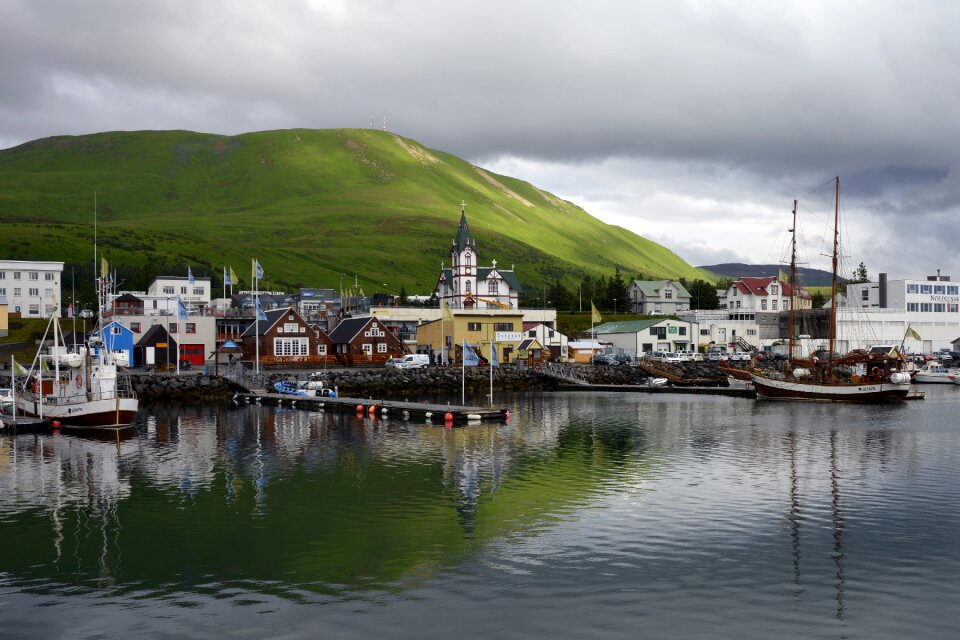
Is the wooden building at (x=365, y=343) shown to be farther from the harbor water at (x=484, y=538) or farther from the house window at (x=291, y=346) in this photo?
→ the harbor water at (x=484, y=538)

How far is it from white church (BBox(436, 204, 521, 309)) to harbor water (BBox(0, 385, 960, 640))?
92886 millimetres

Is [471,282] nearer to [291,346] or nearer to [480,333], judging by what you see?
[480,333]

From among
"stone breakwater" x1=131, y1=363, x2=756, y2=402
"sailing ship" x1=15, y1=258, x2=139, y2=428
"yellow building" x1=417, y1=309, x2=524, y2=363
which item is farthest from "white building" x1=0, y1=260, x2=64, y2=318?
"sailing ship" x1=15, y1=258, x2=139, y2=428

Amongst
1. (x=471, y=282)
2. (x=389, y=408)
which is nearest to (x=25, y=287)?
(x=471, y=282)

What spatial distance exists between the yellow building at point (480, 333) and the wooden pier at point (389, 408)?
3504 cm

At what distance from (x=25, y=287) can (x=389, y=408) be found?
99.8 m

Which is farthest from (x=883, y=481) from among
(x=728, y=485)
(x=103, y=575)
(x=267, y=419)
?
(x=267, y=419)

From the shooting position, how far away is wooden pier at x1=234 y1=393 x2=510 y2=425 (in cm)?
6900

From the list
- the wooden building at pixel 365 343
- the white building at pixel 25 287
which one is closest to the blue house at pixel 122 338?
the wooden building at pixel 365 343

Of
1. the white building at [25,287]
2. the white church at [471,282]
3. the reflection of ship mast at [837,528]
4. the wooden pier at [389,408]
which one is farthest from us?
the white church at [471,282]

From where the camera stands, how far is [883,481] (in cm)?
4184

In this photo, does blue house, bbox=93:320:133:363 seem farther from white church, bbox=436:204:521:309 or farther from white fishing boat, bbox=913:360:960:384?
white fishing boat, bbox=913:360:960:384

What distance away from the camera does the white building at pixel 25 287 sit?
145125 millimetres

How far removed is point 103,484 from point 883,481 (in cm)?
3787
